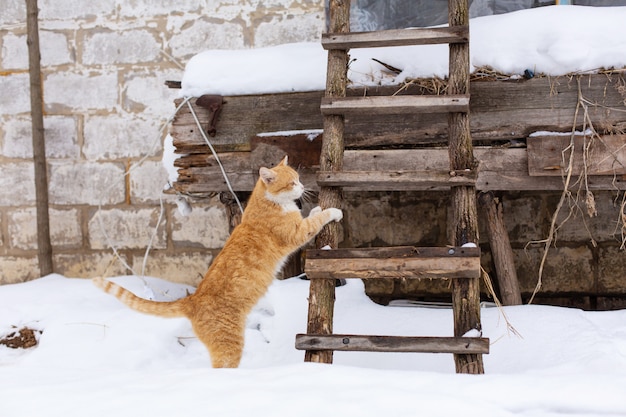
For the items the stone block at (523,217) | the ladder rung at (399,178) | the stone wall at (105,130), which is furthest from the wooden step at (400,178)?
the stone wall at (105,130)

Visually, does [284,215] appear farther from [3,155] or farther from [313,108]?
[3,155]

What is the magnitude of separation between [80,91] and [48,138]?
48 cm

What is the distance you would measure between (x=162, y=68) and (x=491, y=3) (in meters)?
2.57

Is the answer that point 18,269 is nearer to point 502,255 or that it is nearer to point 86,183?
point 86,183

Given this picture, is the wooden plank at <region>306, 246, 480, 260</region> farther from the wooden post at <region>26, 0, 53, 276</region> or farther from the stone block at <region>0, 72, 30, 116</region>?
the stone block at <region>0, 72, 30, 116</region>

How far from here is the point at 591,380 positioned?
216 centimetres

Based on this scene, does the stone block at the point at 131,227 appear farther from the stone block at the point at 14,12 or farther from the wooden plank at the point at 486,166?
the wooden plank at the point at 486,166

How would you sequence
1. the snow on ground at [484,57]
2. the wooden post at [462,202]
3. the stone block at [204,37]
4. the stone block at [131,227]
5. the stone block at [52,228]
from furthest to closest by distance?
the stone block at [52,228] → the stone block at [131,227] → the stone block at [204,37] → the snow on ground at [484,57] → the wooden post at [462,202]

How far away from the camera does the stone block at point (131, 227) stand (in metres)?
4.93

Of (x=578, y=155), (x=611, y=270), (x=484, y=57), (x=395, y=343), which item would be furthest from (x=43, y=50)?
(x=611, y=270)

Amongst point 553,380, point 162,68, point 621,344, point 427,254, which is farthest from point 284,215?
point 162,68

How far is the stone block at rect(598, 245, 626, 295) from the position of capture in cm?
415

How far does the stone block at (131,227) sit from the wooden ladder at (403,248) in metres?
2.49

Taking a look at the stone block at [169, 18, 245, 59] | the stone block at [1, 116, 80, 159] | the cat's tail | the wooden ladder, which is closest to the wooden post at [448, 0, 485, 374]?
the wooden ladder
